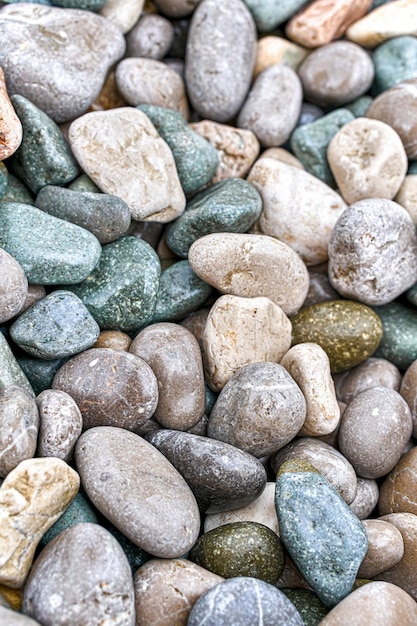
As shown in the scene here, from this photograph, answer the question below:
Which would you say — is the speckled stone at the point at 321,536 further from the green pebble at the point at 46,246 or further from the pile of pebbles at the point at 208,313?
the green pebble at the point at 46,246

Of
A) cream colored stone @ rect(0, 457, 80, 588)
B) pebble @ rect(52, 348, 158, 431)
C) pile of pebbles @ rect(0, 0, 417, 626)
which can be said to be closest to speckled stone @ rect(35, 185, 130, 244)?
pile of pebbles @ rect(0, 0, 417, 626)

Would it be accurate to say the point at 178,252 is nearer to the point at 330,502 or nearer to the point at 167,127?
the point at 167,127

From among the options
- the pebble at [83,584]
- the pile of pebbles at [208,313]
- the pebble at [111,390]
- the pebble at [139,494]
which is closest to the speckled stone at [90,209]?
the pile of pebbles at [208,313]

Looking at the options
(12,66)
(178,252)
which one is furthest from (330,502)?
(12,66)

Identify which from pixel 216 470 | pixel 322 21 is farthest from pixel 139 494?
pixel 322 21

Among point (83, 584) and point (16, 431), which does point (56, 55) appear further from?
point (83, 584)

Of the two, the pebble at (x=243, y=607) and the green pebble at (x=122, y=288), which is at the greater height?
the green pebble at (x=122, y=288)
